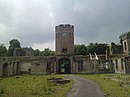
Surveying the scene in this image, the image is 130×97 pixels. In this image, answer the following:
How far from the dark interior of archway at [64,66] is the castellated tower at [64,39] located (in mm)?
6687

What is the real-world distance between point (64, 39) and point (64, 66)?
9762 millimetres

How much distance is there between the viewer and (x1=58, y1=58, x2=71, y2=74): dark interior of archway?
4219cm

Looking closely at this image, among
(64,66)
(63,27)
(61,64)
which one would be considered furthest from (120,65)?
(63,27)

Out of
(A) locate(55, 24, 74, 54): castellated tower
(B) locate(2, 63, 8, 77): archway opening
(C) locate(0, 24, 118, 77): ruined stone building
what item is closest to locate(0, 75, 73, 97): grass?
(B) locate(2, 63, 8, 77): archway opening

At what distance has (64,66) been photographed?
140ft

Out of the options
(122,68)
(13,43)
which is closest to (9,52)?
(13,43)

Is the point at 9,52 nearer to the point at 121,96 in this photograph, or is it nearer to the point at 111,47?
the point at 111,47

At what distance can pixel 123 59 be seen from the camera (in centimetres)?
3241

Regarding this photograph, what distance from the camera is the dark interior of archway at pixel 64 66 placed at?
138ft

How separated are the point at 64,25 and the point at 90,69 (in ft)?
51.8

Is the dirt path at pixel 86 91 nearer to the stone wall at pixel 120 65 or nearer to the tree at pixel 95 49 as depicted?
the stone wall at pixel 120 65

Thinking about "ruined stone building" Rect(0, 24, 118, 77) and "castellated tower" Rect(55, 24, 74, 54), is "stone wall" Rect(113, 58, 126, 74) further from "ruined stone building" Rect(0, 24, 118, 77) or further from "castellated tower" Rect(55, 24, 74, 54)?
"castellated tower" Rect(55, 24, 74, 54)

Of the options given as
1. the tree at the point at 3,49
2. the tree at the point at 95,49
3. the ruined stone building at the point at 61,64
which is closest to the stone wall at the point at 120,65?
the ruined stone building at the point at 61,64

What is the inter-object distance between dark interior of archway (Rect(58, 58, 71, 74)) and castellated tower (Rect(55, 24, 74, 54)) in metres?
6.69
